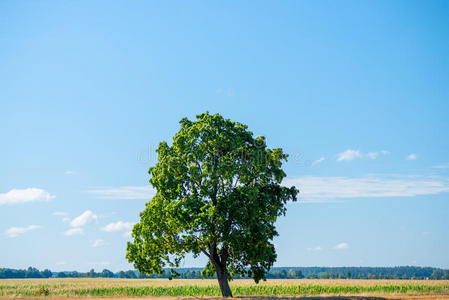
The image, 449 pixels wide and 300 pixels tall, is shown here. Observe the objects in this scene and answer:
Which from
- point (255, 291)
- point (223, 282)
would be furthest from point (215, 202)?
point (255, 291)

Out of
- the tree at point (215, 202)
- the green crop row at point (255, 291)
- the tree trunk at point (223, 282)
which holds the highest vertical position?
the tree at point (215, 202)

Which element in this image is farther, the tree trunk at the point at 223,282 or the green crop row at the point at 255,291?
the green crop row at the point at 255,291

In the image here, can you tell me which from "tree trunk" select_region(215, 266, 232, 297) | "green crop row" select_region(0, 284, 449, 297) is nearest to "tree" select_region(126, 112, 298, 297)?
"tree trunk" select_region(215, 266, 232, 297)

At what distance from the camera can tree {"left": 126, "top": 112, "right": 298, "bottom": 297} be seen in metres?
31.9

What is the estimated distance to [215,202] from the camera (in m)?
33.1

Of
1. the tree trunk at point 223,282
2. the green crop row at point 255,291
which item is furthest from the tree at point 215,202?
the green crop row at point 255,291

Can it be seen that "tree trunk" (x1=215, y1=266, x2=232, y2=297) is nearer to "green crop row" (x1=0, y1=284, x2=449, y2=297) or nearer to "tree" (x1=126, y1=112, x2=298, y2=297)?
"tree" (x1=126, y1=112, x2=298, y2=297)

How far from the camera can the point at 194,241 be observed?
33.7m

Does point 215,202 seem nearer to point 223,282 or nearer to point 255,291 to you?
point 223,282

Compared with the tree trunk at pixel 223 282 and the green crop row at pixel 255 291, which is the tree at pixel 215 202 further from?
the green crop row at pixel 255 291

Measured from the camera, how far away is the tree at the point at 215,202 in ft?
105

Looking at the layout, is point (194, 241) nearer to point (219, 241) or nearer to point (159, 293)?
point (219, 241)

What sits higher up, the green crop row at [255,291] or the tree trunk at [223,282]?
the tree trunk at [223,282]

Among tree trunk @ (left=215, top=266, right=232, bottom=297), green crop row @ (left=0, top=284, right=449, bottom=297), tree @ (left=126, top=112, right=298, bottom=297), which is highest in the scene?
tree @ (left=126, top=112, right=298, bottom=297)
